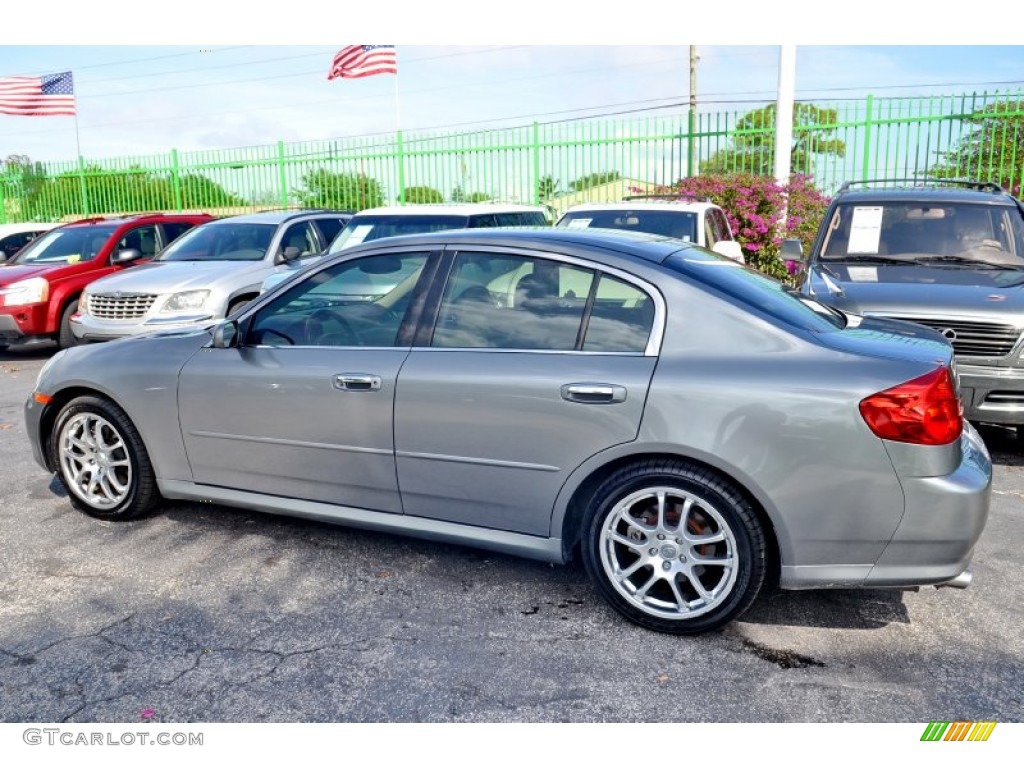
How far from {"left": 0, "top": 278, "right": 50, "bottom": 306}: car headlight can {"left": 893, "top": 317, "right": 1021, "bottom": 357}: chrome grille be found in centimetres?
905

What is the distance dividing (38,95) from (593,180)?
41.0ft

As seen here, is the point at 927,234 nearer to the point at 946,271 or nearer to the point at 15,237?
the point at 946,271

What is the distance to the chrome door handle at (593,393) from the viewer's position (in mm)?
3234

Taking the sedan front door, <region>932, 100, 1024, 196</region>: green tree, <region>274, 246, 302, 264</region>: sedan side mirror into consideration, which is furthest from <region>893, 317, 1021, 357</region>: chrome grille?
<region>932, 100, 1024, 196</region>: green tree

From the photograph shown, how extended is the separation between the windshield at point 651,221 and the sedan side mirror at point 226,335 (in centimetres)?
459

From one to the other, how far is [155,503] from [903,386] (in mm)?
3692

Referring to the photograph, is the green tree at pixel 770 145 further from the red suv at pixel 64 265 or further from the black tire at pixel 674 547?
the black tire at pixel 674 547

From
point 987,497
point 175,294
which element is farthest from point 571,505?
point 175,294

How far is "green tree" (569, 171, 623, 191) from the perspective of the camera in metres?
14.6

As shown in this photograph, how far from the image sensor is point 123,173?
20.2 meters

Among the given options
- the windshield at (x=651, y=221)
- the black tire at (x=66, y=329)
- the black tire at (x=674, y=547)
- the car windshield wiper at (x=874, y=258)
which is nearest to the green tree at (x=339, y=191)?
the black tire at (x=66, y=329)

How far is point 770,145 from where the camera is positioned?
1352cm

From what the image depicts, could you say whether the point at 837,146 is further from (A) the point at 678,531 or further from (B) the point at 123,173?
(B) the point at 123,173

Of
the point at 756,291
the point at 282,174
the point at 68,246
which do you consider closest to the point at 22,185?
the point at 282,174
